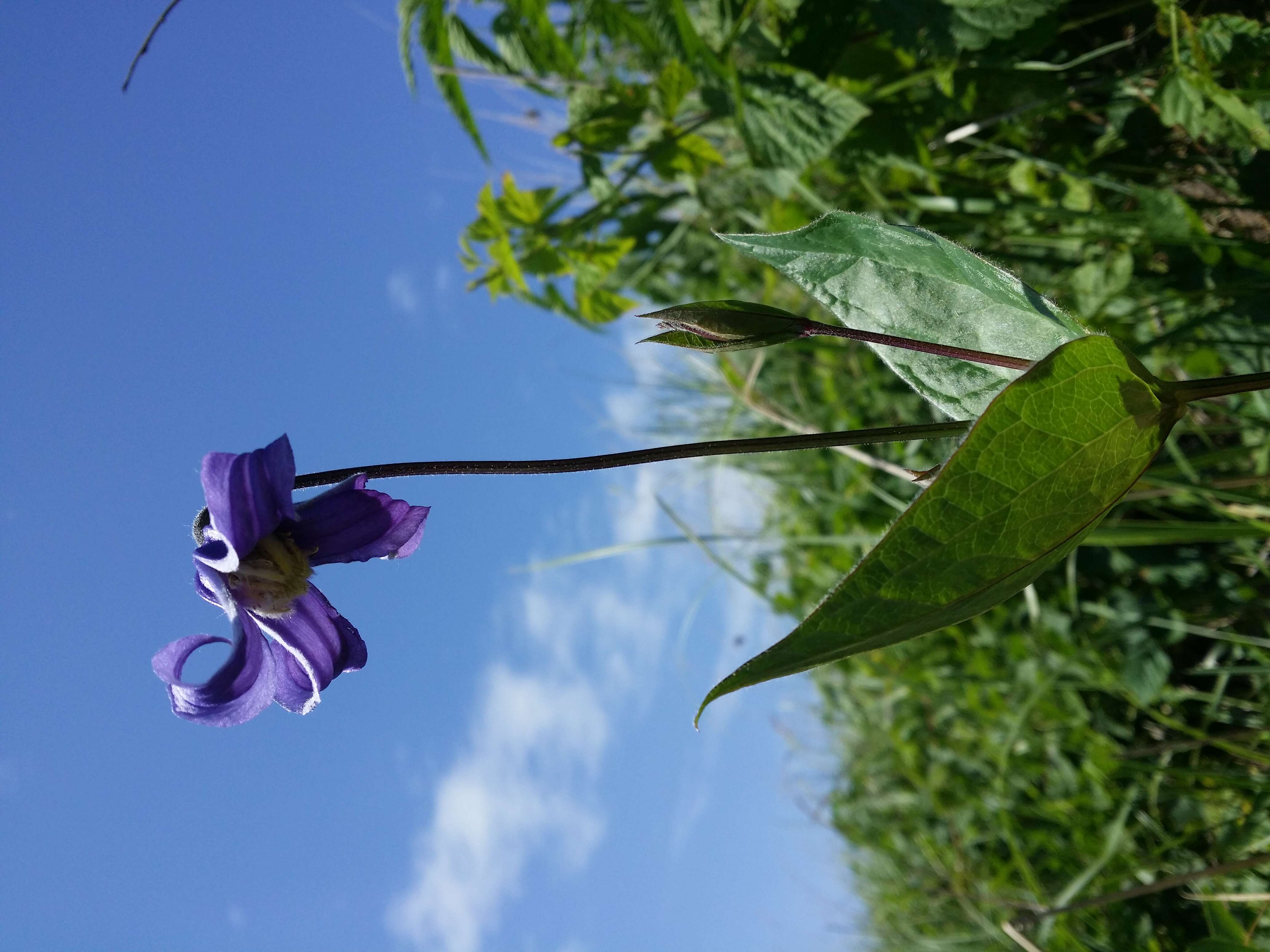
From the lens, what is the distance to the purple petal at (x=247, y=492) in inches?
30.8

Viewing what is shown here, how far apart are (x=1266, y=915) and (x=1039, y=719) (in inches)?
32.1

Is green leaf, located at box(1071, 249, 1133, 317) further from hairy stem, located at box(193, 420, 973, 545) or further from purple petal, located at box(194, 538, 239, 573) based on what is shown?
purple petal, located at box(194, 538, 239, 573)

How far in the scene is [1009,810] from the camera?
2.72m

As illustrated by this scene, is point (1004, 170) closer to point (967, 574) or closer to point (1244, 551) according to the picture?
point (1244, 551)

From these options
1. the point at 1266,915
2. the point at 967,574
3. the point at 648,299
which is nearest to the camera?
the point at 967,574

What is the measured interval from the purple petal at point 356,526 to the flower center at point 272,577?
14mm

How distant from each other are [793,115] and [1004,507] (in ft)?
3.94

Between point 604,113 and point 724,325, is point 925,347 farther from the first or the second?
point 604,113

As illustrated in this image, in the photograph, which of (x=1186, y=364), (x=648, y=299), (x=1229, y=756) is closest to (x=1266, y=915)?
(x=1229, y=756)

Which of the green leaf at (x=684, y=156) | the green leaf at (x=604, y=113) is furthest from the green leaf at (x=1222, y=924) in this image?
the green leaf at (x=604, y=113)

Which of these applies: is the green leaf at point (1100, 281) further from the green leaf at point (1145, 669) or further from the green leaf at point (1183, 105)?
the green leaf at point (1145, 669)

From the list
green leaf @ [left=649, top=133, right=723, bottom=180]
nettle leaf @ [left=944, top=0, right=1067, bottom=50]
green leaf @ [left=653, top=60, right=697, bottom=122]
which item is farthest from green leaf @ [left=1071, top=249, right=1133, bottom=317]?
green leaf @ [left=653, top=60, right=697, bottom=122]

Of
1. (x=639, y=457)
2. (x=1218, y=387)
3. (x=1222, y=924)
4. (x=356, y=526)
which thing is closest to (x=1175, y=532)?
(x=1222, y=924)

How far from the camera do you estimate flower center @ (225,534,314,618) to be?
863 millimetres
